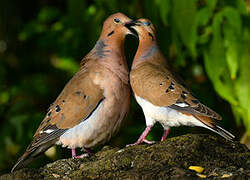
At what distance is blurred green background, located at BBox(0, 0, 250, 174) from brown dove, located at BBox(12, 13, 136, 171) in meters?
0.96

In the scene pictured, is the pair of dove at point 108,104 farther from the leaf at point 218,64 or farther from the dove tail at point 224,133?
the leaf at point 218,64

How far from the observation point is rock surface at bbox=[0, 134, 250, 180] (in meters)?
3.27

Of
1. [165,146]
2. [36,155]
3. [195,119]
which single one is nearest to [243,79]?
[195,119]

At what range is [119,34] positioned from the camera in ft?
15.0

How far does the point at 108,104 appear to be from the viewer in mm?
4199

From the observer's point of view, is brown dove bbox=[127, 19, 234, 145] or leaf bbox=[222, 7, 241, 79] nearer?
brown dove bbox=[127, 19, 234, 145]

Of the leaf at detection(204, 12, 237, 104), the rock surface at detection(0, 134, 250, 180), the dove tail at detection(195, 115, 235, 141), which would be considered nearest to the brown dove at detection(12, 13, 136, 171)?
the rock surface at detection(0, 134, 250, 180)

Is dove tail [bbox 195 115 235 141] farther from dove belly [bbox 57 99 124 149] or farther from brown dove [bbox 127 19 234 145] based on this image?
dove belly [bbox 57 99 124 149]

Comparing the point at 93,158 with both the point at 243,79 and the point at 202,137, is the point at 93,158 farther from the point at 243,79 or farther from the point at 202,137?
the point at 243,79

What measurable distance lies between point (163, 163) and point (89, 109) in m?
1.04

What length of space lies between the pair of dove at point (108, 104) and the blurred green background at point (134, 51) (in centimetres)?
83

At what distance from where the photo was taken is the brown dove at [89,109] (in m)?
4.21

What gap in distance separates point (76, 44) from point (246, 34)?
7.01 ft

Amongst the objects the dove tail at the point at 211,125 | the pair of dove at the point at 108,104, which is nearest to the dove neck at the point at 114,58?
the pair of dove at the point at 108,104
